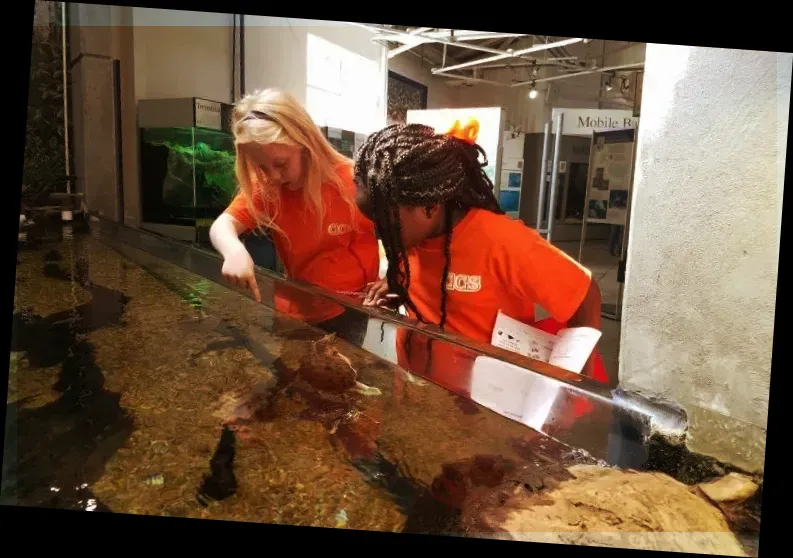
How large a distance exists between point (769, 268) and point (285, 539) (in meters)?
1.56

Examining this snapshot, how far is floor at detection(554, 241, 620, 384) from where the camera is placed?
1.74m

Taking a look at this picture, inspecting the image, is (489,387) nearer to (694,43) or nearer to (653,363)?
(653,363)

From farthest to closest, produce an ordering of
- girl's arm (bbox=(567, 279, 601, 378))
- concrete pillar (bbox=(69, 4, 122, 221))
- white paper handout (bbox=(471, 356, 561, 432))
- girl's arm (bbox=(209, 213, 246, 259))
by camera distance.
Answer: girl's arm (bbox=(209, 213, 246, 259)) → concrete pillar (bbox=(69, 4, 122, 221)) → girl's arm (bbox=(567, 279, 601, 378)) → white paper handout (bbox=(471, 356, 561, 432))

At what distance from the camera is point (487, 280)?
183cm

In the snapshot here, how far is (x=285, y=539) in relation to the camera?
4.64 ft

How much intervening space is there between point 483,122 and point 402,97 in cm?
30

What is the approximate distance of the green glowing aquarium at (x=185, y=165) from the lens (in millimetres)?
1982

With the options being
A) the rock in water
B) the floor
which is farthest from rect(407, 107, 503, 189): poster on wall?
the rock in water

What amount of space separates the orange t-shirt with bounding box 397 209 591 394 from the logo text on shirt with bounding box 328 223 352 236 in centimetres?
26

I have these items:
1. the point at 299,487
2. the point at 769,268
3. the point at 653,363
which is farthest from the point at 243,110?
the point at 769,268

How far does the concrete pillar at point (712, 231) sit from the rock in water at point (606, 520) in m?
0.25

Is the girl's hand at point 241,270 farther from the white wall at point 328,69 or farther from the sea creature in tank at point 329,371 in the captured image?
the white wall at point 328,69

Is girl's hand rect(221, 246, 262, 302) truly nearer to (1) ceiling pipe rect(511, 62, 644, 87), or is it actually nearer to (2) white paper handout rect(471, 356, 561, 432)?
(2) white paper handout rect(471, 356, 561, 432)

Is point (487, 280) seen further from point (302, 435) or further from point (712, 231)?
point (302, 435)
